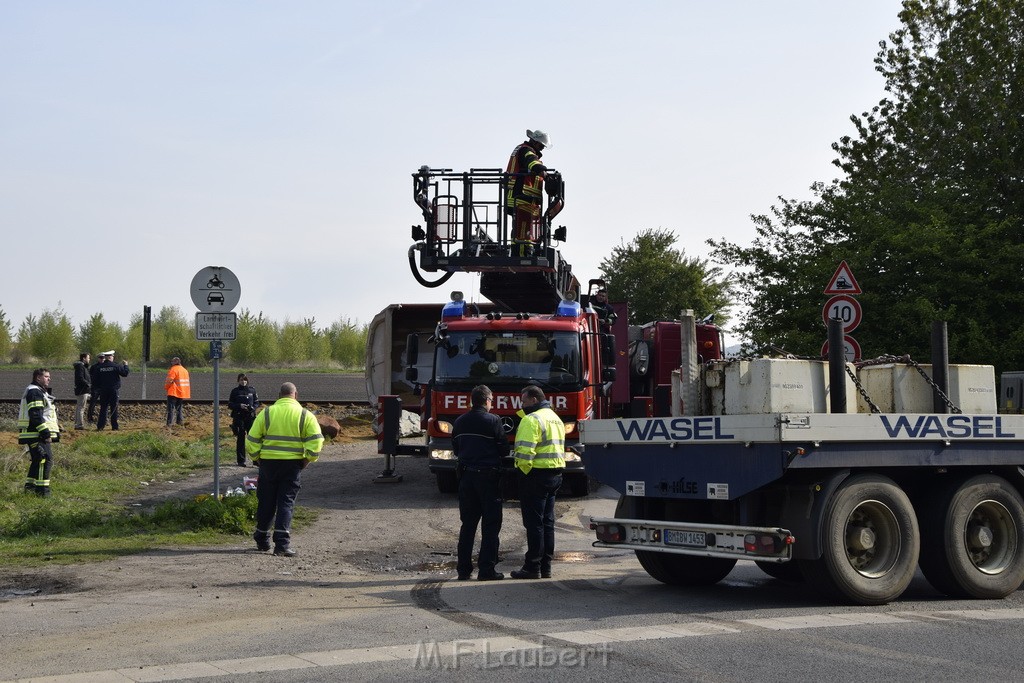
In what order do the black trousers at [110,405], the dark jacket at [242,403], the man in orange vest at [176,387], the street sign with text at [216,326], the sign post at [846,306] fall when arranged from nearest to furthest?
the street sign with text at [216,326] < the sign post at [846,306] < the dark jacket at [242,403] < the black trousers at [110,405] < the man in orange vest at [176,387]

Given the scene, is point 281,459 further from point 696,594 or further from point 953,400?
point 953,400

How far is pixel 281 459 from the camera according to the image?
12.3m

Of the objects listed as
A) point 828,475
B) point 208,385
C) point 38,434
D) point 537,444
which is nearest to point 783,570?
point 828,475

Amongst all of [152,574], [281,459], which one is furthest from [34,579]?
[281,459]

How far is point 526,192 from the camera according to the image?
1761 centimetres

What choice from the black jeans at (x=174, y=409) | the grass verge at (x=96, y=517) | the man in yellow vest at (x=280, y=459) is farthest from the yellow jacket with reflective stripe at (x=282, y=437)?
the black jeans at (x=174, y=409)

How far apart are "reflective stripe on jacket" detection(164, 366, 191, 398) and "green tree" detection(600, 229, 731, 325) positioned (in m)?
33.6

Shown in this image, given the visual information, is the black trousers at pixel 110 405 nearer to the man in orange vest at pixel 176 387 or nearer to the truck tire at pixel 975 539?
the man in orange vest at pixel 176 387

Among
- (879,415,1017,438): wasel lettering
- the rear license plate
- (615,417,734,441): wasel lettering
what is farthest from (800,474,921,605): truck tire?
(615,417,734,441): wasel lettering

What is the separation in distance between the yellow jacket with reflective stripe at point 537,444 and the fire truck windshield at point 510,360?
5.40 m

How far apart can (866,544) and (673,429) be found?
1786 mm

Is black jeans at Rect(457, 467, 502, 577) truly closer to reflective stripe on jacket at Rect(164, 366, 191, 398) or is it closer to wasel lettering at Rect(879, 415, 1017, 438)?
wasel lettering at Rect(879, 415, 1017, 438)

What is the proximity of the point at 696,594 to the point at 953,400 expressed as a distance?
9.17ft

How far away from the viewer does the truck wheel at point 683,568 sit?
10594mm
